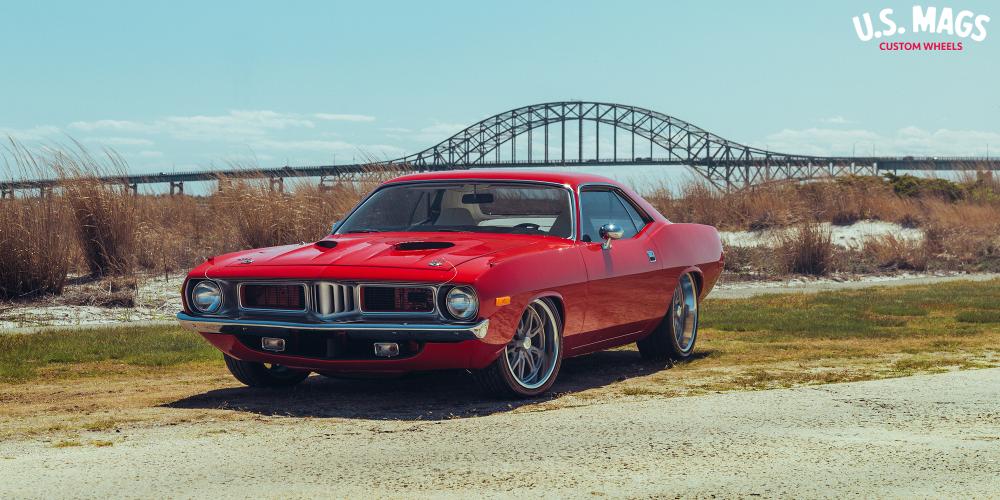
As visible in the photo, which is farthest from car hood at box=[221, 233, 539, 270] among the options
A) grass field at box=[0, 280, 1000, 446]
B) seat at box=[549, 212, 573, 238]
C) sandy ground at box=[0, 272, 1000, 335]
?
sandy ground at box=[0, 272, 1000, 335]

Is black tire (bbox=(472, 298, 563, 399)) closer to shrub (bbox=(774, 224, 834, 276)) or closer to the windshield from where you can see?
the windshield

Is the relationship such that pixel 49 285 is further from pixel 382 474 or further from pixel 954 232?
pixel 954 232

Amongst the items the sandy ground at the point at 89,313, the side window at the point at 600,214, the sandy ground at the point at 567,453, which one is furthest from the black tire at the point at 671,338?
the sandy ground at the point at 89,313

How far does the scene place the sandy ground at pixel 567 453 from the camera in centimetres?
521

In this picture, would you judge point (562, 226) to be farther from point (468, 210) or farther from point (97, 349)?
point (97, 349)

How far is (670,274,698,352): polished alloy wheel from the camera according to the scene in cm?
980

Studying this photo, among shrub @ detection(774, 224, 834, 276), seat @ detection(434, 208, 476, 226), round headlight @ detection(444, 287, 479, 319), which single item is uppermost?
seat @ detection(434, 208, 476, 226)

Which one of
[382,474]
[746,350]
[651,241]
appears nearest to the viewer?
[382,474]

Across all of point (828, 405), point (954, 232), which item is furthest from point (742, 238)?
point (828, 405)

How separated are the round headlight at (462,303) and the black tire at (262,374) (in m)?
1.74

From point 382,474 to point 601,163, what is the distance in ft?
479

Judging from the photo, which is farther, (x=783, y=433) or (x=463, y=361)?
(x=463, y=361)

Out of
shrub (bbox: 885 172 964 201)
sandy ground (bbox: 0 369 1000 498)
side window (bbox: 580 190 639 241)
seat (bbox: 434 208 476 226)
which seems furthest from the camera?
shrub (bbox: 885 172 964 201)

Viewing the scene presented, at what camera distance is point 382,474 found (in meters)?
5.46
